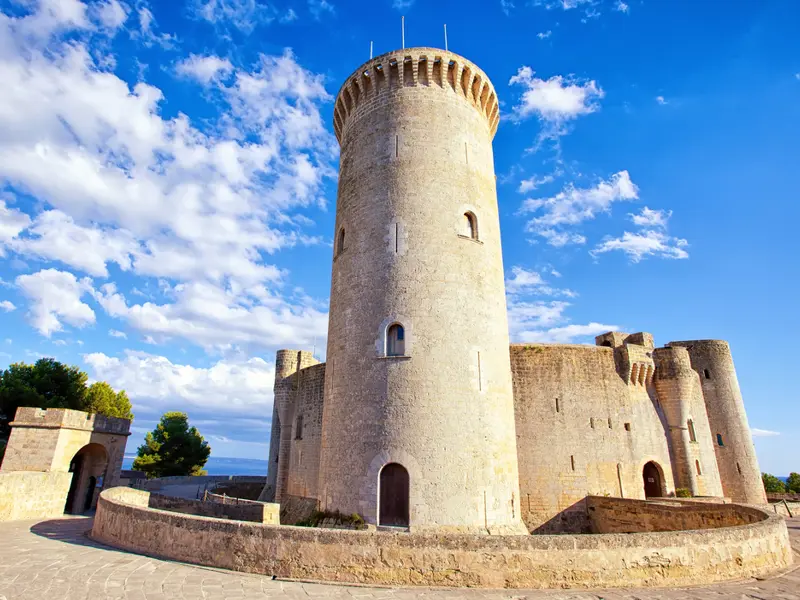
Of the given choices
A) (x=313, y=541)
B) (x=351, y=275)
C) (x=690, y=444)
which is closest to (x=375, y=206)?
(x=351, y=275)

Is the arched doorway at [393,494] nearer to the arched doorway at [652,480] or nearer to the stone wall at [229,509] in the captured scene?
the stone wall at [229,509]

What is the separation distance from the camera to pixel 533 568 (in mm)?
7426

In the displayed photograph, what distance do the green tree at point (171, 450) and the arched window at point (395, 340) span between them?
3563 centimetres

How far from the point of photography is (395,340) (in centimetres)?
1338

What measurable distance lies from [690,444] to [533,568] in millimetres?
17260

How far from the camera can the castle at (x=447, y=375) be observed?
12.5m

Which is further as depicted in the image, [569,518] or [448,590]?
[569,518]

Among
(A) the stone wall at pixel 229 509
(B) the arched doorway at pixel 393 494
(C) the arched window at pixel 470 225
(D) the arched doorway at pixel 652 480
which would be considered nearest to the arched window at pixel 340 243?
(C) the arched window at pixel 470 225

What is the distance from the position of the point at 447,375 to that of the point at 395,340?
1776 mm

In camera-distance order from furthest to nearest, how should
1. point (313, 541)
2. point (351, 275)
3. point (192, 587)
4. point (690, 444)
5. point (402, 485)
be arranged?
point (690, 444) → point (351, 275) → point (402, 485) → point (313, 541) → point (192, 587)

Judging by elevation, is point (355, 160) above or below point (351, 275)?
above

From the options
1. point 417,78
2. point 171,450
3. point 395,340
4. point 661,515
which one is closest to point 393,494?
point 395,340

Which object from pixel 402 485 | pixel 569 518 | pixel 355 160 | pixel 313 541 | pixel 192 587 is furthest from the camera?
pixel 569 518

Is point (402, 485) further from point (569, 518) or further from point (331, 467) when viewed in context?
point (569, 518)
